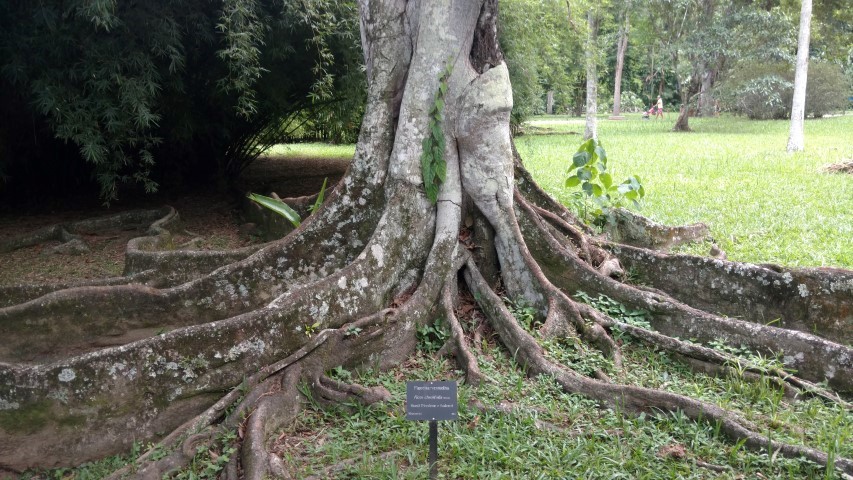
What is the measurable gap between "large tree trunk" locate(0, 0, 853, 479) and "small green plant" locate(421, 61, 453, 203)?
4 centimetres

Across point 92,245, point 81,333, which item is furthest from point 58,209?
point 81,333

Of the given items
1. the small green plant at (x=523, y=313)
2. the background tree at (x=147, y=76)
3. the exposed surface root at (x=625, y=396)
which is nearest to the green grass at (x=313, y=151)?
the background tree at (x=147, y=76)

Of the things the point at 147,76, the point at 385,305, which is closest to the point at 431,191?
the point at 385,305

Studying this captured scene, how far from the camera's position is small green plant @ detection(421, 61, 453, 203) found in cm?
510

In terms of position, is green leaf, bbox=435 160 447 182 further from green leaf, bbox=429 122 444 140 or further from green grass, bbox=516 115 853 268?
green grass, bbox=516 115 853 268

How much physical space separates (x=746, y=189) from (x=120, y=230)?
8903 mm

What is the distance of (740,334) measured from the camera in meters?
4.55

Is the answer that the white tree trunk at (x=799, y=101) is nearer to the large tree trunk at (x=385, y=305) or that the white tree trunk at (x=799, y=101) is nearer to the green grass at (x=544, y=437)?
the large tree trunk at (x=385, y=305)

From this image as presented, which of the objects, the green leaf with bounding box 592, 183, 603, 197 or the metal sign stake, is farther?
the green leaf with bounding box 592, 183, 603, 197

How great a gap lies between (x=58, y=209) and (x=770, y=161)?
12.7 meters

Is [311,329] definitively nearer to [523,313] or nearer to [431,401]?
[431,401]

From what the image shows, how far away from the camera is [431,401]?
3.31 meters

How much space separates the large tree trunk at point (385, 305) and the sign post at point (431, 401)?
835mm

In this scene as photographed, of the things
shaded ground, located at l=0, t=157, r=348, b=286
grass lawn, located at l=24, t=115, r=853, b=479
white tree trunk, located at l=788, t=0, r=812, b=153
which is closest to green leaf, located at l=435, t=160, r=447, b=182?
grass lawn, located at l=24, t=115, r=853, b=479
